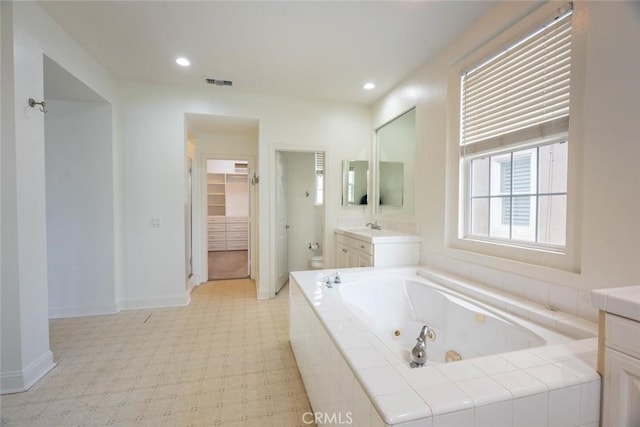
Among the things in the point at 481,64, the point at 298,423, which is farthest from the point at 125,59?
the point at 298,423

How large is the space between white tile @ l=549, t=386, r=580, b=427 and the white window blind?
1.32m

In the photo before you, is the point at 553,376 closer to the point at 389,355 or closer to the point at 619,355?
the point at 619,355

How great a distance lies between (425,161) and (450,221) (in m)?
0.63

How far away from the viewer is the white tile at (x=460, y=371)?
919 millimetres

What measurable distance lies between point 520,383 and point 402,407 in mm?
433

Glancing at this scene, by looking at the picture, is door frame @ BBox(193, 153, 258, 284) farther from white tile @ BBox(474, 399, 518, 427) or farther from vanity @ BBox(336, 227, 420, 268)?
white tile @ BBox(474, 399, 518, 427)

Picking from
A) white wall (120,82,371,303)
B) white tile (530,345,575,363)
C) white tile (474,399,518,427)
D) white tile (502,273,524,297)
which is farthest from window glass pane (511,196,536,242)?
white wall (120,82,371,303)

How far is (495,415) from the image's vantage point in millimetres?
818

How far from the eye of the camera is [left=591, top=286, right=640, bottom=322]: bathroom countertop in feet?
2.81

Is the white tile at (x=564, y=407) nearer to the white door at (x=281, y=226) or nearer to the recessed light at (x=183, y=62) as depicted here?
the white door at (x=281, y=226)

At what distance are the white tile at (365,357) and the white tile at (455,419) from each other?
241 mm

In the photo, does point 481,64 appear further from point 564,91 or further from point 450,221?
point 450,221

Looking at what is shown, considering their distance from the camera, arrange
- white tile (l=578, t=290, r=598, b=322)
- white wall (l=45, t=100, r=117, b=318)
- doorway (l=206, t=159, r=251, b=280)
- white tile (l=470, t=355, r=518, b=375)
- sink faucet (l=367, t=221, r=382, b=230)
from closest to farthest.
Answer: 1. white tile (l=470, t=355, r=518, b=375)
2. white tile (l=578, t=290, r=598, b=322)
3. white wall (l=45, t=100, r=117, b=318)
4. sink faucet (l=367, t=221, r=382, b=230)
5. doorway (l=206, t=159, r=251, b=280)

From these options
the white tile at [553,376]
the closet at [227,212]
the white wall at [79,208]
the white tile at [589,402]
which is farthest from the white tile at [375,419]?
the closet at [227,212]
